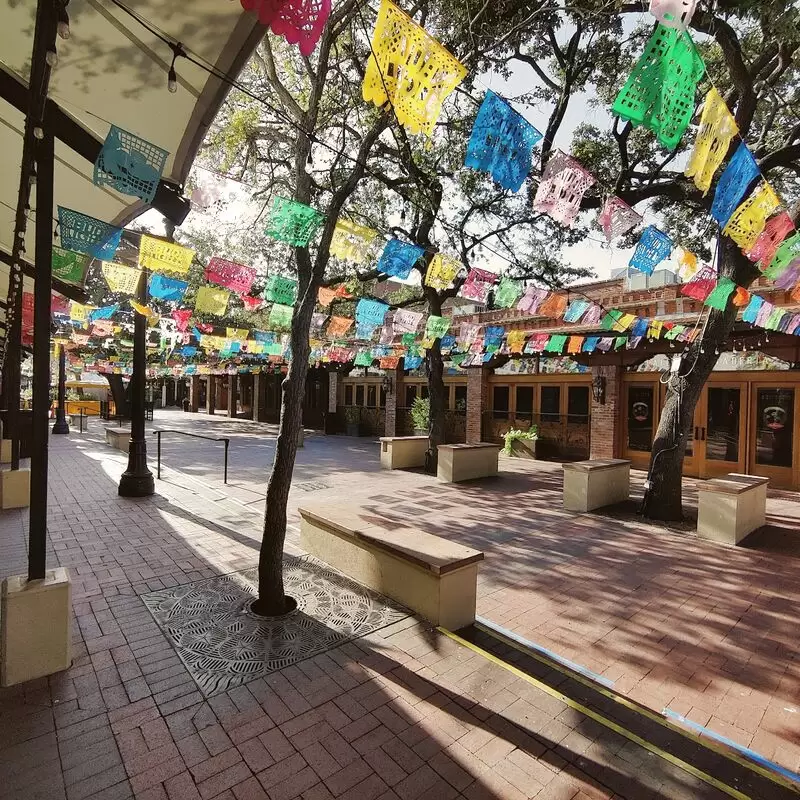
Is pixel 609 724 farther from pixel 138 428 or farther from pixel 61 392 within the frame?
pixel 61 392

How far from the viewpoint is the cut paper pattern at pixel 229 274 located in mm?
8281

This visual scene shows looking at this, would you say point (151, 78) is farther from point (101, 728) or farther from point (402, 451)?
point (402, 451)

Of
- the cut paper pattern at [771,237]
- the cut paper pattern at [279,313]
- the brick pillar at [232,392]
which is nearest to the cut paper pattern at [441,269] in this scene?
the cut paper pattern at [279,313]

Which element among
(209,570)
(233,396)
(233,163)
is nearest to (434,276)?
(233,163)

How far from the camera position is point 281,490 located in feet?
13.8

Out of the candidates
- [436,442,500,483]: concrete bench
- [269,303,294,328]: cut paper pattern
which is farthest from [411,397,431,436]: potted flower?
[269,303,294,328]: cut paper pattern

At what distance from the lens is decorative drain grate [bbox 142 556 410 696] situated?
3.43 meters

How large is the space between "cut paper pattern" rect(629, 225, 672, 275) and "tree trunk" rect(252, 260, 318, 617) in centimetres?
460

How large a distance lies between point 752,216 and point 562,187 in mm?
2455

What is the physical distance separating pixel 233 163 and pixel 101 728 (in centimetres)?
894

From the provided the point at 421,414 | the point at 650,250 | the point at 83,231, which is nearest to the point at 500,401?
the point at 421,414

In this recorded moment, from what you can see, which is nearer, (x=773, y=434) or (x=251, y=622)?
(x=251, y=622)

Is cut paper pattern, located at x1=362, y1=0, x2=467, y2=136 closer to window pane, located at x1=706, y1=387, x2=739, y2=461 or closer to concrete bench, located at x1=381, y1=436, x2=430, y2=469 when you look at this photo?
concrete bench, located at x1=381, y1=436, x2=430, y2=469

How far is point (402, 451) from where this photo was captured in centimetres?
1288
